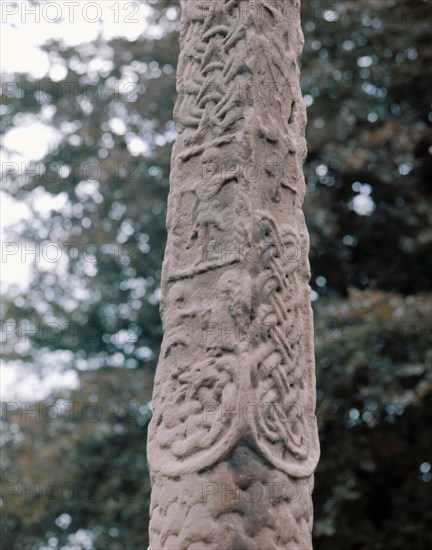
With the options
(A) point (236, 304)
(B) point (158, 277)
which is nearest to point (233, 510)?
(A) point (236, 304)

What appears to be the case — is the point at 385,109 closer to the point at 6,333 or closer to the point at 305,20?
the point at 305,20

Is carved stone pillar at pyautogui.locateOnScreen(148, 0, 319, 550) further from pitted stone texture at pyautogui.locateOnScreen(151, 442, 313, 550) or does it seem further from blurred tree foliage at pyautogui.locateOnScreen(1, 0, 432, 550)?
blurred tree foliage at pyautogui.locateOnScreen(1, 0, 432, 550)

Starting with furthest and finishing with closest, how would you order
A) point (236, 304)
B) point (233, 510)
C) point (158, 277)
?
point (158, 277) → point (236, 304) → point (233, 510)

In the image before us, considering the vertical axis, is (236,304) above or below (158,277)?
below

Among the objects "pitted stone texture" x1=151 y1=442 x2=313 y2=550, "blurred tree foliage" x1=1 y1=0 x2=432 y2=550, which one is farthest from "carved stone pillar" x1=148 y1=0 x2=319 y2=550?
"blurred tree foliage" x1=1 y1=0 x2=432 y2=550

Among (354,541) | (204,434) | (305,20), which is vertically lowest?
(354,541)

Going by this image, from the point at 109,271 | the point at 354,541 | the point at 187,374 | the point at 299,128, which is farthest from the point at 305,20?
the point at 187,374

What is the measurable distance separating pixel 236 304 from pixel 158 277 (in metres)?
4.66

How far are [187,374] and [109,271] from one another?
4848 millimetres

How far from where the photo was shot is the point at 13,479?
668 centimetres

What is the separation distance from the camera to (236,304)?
219 cm

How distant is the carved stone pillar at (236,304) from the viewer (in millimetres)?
2066

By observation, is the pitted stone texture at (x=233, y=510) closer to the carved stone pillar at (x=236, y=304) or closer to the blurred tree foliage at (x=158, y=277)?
the carved stone pillar at (x=236, y=304)

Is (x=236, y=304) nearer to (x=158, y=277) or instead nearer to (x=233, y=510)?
(x=233, y=510)
